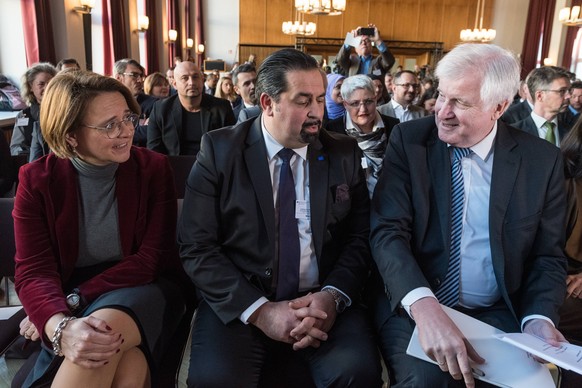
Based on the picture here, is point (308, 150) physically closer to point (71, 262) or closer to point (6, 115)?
point (71, 262)

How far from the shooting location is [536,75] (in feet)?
11.4

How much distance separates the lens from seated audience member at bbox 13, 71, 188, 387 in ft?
4.47

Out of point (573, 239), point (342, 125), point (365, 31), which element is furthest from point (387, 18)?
point (573, 239)

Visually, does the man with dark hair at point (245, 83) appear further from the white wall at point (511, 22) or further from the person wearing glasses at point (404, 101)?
the white wall at point (511, 22)

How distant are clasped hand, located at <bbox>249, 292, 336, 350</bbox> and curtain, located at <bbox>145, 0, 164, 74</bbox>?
10005 millimetres

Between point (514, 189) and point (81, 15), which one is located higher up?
point (81, 15)

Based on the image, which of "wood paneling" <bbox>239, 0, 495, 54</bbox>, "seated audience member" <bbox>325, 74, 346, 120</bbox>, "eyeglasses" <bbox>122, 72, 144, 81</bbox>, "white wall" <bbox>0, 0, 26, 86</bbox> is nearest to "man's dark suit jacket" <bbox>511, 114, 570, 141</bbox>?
"seated audience member" <bbox>325, 74, 346, 120</bbox>

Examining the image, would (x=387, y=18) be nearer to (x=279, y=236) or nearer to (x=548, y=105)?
(x=548, y=105)

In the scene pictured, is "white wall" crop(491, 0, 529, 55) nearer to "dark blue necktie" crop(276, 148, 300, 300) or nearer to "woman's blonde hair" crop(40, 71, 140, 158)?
"dark blue necktie" crop(276, 148, 300, 300)

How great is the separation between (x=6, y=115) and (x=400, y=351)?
501cm

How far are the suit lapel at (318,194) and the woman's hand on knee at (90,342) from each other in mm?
706

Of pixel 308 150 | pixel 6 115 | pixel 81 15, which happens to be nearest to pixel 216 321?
pixel 308 150

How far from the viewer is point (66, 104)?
153 cm

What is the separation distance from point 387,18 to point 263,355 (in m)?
16.8
